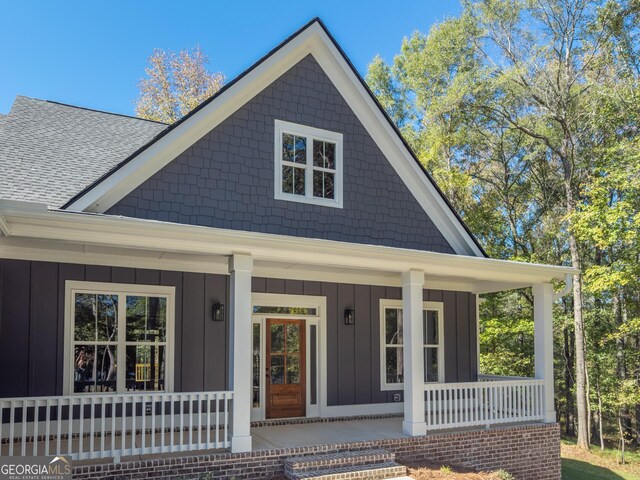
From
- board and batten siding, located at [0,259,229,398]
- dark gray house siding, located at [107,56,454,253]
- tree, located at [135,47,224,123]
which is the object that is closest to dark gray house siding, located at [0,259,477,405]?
board and batten siding, located at [0,259,229,398]

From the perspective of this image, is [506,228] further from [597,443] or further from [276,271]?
[276,271]

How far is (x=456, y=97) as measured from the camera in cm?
1958

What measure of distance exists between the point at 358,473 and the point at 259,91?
6193mm

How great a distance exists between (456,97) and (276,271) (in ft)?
40.8

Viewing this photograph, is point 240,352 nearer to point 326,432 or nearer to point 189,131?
point 326,432

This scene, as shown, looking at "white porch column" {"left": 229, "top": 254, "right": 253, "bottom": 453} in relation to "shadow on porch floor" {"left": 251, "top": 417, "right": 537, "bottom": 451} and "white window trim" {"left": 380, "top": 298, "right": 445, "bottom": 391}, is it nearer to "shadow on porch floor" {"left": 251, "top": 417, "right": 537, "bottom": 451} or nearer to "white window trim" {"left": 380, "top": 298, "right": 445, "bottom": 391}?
"shadow on porch floor" {"left": 251, "top": 417, "right": 537, "bottom": 451}

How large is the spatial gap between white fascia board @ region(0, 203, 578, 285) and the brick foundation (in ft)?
8.39

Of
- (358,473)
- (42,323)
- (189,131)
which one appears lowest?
(358,473)

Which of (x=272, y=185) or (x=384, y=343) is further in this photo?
(x=384, y=343)

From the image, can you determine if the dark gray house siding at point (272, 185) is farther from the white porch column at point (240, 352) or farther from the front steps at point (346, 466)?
the front steps at point (346, 466)

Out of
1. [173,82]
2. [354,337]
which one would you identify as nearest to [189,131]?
[354,337]

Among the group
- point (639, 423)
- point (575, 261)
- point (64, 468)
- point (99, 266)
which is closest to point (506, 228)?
point (575, 261)

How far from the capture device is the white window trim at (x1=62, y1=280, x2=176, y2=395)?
8.05 m

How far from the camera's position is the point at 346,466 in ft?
24.5
